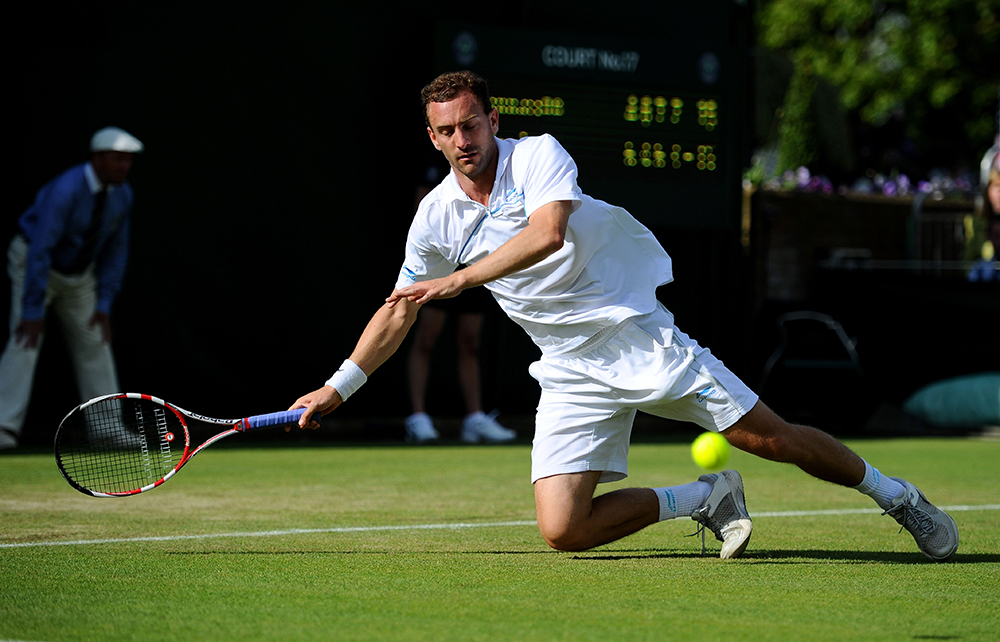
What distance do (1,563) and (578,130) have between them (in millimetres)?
6687

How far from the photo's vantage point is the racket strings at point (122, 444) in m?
4.99

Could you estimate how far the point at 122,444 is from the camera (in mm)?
5340

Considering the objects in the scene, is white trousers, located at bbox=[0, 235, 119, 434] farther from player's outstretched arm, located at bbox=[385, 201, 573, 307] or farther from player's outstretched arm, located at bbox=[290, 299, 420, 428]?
player's outstretched arm, located at bbox=[385, 201, 573, 307]

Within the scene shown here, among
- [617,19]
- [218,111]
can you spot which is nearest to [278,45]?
[218,111]

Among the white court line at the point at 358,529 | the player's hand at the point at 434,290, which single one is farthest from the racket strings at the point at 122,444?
the player's hand at the point at 434,290

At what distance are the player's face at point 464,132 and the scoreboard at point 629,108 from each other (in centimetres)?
545

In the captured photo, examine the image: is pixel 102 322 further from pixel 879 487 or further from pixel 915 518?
pixel 915 518

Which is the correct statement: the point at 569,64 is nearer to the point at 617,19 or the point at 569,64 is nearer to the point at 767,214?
the point at 617,19

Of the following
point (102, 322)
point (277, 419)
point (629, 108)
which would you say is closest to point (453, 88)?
point (277, 419)

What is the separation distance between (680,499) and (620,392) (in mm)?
479

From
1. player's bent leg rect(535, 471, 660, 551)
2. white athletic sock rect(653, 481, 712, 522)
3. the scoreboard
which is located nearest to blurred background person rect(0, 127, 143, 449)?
the scoreboard

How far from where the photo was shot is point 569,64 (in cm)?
1033

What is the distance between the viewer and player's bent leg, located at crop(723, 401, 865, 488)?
175 inches

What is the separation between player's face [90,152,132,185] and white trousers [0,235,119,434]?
680 mm
